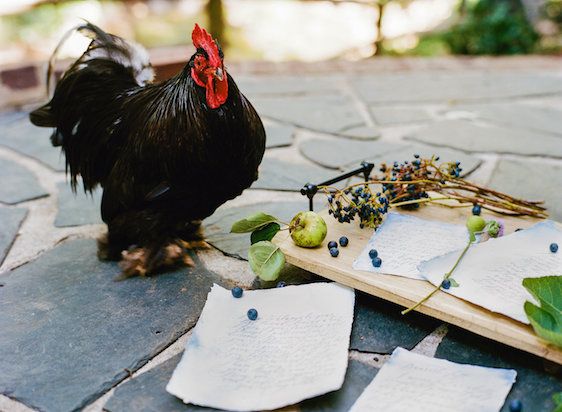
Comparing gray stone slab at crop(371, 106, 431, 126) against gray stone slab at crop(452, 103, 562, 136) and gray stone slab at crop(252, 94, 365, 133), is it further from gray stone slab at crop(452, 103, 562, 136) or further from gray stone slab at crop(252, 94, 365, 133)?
gray stone slab at crop(452, 103, 562, 136)

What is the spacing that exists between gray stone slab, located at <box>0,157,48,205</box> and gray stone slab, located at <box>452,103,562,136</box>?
2773 mm

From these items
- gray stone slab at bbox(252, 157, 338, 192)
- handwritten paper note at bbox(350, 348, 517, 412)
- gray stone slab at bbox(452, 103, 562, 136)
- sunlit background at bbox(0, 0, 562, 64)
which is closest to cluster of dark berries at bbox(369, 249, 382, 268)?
handwritten paper note at bbox(350, 348, 517, 412)

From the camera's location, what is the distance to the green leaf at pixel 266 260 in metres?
2.03

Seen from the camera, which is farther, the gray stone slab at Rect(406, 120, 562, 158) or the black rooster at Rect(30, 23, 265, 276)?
the gray stone slab at Rect(406, 120, 562, 158)

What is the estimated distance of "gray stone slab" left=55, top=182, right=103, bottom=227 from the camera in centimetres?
280

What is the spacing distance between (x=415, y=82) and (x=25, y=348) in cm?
371

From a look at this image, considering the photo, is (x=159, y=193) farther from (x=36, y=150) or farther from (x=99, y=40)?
(x=36, y=150)

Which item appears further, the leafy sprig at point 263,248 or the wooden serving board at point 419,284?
the leafy sprig at point 263,248

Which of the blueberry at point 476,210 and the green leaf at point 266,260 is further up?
the blueberry at point 476,210

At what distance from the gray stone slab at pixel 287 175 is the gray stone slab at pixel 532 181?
34.0 inches

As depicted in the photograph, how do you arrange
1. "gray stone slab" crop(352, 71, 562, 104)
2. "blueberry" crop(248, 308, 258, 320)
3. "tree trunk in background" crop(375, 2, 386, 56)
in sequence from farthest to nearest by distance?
"tree trunk in background" crop(375, 2, 386, 56)
"gray stone slab" crop(352, 71, 562, 104)
"blueberry" crop(248, 308, 258, 320)

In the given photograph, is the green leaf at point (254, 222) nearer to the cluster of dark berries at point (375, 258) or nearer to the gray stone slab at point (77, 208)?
the cluster of dark berries at point (375, 258)

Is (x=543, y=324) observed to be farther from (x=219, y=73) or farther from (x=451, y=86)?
(x=451, y=86)

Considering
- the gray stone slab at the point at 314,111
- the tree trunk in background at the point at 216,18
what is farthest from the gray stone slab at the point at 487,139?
the tree trunk in background at the point at 216,18
